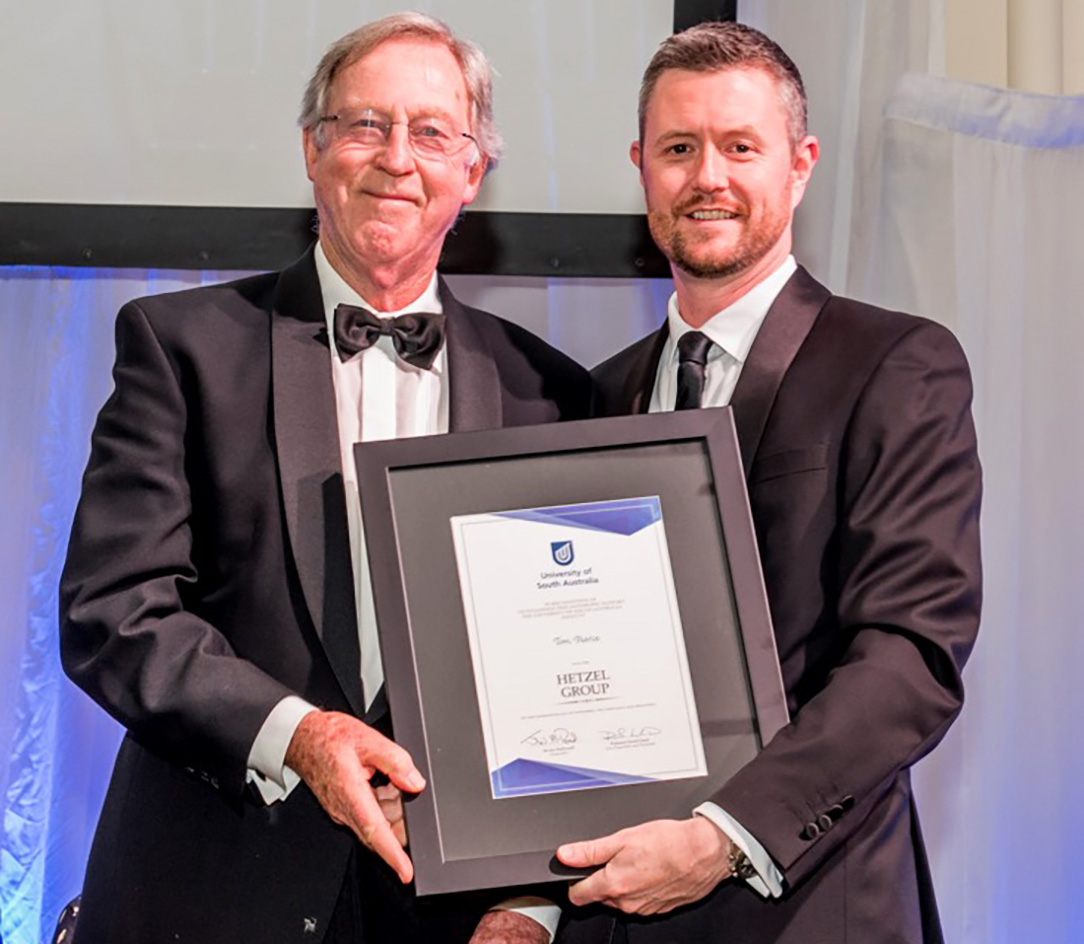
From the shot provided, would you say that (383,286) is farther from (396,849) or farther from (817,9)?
(817,9)

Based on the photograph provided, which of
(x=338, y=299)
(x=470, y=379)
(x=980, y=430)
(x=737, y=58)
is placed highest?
(x=737, y=58)

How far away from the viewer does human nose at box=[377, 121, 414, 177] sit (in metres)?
2.35

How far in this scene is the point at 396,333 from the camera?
234cm

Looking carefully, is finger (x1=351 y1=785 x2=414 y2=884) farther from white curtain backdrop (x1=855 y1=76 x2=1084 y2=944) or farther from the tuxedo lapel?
white curtain backdrop (x1=855 y1=76 x2=1084 y2=944)

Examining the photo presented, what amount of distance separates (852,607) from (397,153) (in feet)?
3.08

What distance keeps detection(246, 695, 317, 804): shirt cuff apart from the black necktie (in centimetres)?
67

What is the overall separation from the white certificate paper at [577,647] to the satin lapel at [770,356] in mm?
208

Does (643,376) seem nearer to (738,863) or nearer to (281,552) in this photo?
(281,552)

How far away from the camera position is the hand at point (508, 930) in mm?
2074

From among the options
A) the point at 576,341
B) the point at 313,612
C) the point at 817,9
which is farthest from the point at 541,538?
the point at 817,9

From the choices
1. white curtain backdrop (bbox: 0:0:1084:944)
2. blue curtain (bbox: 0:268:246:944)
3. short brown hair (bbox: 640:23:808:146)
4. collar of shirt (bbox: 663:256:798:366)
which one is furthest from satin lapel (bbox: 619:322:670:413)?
blue curtain (bbox: 0:268:246:944)
